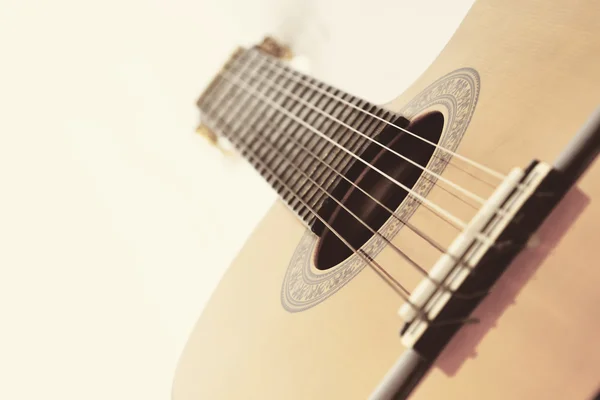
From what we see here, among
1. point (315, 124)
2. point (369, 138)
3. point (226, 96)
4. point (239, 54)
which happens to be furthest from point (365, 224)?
point (239, 54)

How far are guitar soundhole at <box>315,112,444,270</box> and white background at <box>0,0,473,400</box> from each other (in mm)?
477

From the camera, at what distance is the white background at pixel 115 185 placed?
1200mm

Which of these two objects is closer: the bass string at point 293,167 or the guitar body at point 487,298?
the guitar body at point 487,298

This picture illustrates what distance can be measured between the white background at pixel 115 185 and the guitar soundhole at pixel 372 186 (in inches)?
18.8

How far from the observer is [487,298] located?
0.45 m

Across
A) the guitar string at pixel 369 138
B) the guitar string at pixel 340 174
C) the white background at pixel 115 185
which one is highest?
the guitar string at pixel 369 138

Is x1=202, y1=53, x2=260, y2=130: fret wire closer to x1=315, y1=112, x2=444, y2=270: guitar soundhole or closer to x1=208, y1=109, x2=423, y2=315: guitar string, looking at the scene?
x1=208, y1=109, x2=423, y2=315: guitar string

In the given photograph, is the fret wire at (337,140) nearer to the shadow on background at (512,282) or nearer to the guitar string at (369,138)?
the guitar string at (369,138)

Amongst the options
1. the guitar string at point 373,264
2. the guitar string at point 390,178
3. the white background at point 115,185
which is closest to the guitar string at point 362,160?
the guitar string at point 390,178

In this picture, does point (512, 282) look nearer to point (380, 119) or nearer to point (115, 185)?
point (380, 119)

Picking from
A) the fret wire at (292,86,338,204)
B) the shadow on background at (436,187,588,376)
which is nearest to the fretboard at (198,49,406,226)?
the fret wire at (292,86,338,204)

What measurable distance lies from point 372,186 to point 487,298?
31cm

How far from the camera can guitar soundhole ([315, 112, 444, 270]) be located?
721 millimetres

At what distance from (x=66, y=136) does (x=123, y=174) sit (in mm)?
209
